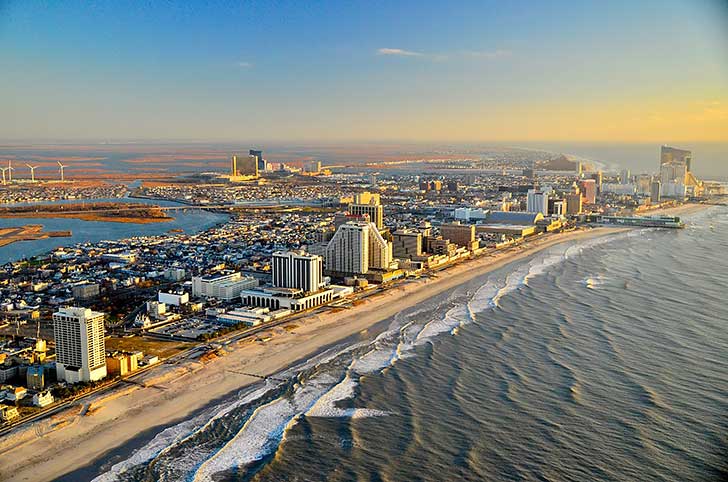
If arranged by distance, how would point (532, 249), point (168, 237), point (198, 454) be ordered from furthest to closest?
point (168, 237), point (532, 249), point (198, 454)

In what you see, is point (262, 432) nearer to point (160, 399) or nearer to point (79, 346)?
point (160, 399)

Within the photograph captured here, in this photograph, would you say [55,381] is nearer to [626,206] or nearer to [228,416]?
[228,416]

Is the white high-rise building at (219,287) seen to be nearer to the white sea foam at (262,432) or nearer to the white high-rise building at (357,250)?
the white high-rise building at (357,250)

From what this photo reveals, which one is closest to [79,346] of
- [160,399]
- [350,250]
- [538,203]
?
[160,399]

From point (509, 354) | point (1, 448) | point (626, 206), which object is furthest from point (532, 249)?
point (1, 448)

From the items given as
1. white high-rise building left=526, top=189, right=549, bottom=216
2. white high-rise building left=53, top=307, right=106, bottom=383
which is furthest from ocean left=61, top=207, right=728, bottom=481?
white high-rise building left=526, top=189, right=549, bottom=216

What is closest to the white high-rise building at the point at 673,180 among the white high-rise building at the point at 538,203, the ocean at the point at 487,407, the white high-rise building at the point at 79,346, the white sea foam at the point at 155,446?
the white high-rise building at the point at 538,203
